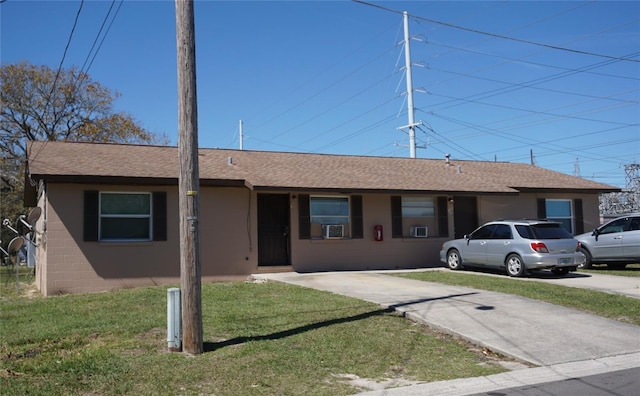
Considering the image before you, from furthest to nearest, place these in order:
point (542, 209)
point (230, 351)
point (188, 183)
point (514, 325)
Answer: point (542, 209)
point (514, 325)
point (188, 183)
point (230, 351)

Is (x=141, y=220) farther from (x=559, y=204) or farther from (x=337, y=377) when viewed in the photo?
(x=559, y=204)

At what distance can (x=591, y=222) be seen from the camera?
73.5ft

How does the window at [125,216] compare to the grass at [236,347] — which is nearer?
the grass at [236,347]

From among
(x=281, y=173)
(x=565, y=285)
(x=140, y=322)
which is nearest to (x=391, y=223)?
(x=281, y=173)

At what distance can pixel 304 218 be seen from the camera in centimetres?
1733

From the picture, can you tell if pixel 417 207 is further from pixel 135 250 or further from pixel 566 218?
pixel 135 250

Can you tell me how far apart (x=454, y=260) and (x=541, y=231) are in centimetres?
315

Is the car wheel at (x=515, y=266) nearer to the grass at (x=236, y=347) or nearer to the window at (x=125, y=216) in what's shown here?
the grass at (x=236, y=347)

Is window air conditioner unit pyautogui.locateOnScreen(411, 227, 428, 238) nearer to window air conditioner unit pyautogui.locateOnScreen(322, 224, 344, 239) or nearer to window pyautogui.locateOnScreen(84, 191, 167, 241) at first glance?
window air conditioner unit pyautogui.locateOnScreen(322, 224, 344, 239)

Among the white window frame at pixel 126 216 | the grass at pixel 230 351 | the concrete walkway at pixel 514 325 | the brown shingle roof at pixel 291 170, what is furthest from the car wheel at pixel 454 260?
the white window frame at pixel 126 216

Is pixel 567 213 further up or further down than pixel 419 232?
further up

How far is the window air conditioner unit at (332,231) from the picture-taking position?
58.2 feet

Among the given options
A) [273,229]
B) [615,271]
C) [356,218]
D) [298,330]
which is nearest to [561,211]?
[615,271]

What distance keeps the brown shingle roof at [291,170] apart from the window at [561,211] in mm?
699
